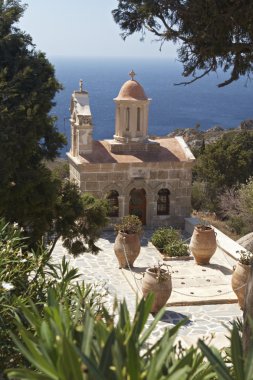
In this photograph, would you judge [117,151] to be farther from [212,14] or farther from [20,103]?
[212,14]

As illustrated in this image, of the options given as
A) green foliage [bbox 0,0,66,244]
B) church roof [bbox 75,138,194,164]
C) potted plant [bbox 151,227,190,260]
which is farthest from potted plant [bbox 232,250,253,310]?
church roof [bbox 75,138,194,164]

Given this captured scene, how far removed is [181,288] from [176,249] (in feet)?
10.2

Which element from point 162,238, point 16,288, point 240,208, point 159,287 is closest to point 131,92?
point 162,238

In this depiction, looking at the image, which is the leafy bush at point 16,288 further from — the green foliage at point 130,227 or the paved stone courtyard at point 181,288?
the green foliage at point 130,227

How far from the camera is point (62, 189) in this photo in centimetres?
1345

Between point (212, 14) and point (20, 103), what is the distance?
20.8ft

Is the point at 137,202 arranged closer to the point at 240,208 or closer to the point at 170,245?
the point at 170,245

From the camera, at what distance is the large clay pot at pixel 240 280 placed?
11922 mm

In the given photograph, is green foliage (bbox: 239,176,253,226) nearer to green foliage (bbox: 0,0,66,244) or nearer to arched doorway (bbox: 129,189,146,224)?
arched doorway (bbox: 129,189,146,224)

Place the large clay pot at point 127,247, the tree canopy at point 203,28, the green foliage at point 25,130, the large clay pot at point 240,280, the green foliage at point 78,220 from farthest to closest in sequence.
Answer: the large clay pot at point 127,247
the green foliage at point 78,220
the large clay pot at point 240,280
the green foliage at point 25,130
the tree canopy at point 203,28

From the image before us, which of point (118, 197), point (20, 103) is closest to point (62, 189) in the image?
point (20, 103)

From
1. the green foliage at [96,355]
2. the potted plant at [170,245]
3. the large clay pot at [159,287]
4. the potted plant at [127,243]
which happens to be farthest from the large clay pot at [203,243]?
the green foliage at [96,355]

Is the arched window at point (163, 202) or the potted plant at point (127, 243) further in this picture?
the arched window at point (163, 202)

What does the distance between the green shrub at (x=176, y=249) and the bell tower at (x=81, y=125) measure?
502 cm
